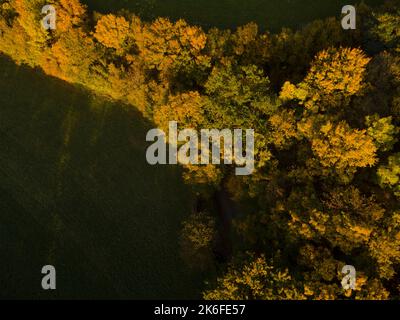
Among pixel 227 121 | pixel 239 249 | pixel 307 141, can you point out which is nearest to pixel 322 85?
pixel 307 141

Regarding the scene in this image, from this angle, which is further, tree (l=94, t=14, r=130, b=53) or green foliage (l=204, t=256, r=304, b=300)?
tree (l=94, t=14, r=130, b=53)

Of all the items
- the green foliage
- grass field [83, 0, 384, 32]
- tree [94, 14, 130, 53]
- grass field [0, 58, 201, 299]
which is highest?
grass field [83, 0, 384, 32]

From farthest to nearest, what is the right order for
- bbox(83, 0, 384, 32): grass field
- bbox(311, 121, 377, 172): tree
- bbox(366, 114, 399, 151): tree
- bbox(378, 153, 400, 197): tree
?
bbox(83, 0, 384, 32): grass field < bbox(366, 114, 399, 151): tree < bbox(311, 121, 377, 172): tree < bbox(378, 153, 400, 197): tree

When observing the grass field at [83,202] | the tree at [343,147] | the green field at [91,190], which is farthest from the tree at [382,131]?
the grass field at [83,202]

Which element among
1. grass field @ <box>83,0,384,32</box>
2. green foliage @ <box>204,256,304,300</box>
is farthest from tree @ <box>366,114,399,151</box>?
grass field @ <box>83,0,384,32</box>

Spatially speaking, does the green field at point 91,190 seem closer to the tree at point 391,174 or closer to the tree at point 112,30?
the tree at point 112,30

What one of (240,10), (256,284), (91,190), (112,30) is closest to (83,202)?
(91,190)

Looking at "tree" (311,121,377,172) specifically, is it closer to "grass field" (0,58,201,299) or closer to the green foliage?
the green foliage

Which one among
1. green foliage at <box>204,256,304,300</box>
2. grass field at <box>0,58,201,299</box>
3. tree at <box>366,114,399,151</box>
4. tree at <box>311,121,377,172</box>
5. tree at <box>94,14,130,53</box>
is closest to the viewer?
green foliage at <box>204,256,304,300</box>
